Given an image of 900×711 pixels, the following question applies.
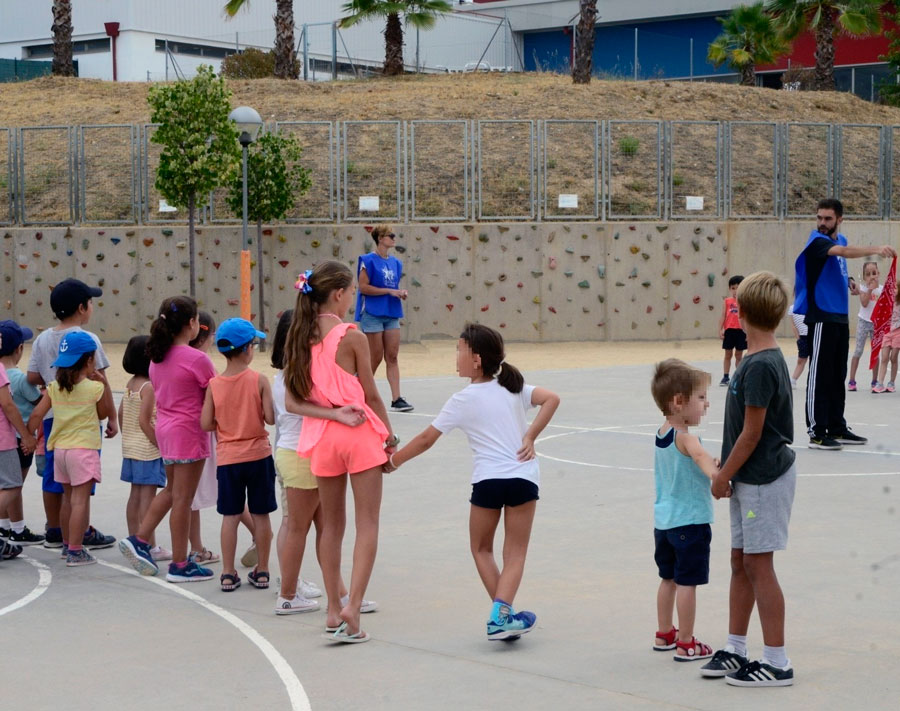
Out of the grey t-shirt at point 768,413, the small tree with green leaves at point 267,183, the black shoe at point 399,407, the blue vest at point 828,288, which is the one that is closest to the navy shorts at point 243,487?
the grey t-shirt at point 768,413

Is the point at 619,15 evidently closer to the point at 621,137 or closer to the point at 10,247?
the point at 621,137

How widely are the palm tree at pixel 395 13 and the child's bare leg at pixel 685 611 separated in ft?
93.1

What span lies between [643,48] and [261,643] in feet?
142

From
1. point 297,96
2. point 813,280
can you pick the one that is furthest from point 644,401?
point 297,96

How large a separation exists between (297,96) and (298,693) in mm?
27469

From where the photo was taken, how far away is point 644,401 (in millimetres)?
14344

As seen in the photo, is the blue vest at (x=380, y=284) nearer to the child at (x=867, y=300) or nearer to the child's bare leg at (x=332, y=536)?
the child at (x=867, y=300)

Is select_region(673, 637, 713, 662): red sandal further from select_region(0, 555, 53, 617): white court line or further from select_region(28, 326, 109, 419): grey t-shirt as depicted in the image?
select_region(28, 326, 109, 419): grey t-shirt

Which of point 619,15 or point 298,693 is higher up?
point 619,15

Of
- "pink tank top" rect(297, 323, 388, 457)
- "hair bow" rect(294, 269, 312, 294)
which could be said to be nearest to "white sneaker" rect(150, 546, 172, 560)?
"pink tank top" rect(297, 323, 388, 457)

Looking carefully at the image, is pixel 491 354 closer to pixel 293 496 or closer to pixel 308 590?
pixel 293 496

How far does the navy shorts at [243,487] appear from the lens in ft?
21.9

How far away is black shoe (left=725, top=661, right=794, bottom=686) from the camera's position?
491 centimetres

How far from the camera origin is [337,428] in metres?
5.73
